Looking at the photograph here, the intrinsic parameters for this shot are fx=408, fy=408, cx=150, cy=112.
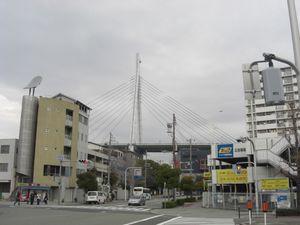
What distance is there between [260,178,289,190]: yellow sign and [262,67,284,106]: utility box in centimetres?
3381

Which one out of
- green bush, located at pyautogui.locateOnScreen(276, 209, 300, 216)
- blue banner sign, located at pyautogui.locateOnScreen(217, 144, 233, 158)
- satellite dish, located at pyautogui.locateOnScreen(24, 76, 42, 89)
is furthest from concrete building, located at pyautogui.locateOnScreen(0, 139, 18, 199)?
green bush, located at pyautogui.locateOnScreen(276, 209, 300, 216)

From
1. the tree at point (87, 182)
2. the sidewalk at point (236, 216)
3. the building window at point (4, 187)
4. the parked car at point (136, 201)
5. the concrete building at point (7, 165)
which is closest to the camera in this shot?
the sidewalk at point (236, 216)

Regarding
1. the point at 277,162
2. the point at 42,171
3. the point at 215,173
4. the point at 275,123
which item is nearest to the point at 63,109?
the point at 42,171

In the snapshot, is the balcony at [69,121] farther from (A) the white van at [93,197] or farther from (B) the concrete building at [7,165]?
(A) the white van at [93,197]

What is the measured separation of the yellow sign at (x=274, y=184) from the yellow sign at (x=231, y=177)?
8179mm

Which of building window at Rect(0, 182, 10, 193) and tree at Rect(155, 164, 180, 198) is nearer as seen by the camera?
tree at Rect(155, 164, 180, 198)

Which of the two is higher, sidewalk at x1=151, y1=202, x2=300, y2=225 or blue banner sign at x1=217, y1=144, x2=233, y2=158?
blue banner sign at x1=217, y1=144, x2=233, y2=158

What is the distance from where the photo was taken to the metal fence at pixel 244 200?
3797cm

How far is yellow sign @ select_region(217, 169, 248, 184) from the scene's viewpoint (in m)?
49.7

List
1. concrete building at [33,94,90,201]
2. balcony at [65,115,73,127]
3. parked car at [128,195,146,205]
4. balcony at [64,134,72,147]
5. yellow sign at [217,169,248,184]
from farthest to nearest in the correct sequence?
balcony at [65,115,73,127] < balcony at [64,134,72,147] < concrete building at [33,94,90,201] < parked car at [128,195,146,205] < yellow sign at [217,169,248,184]

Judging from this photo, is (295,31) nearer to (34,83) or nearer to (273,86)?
(273,86)

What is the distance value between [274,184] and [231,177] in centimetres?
1013

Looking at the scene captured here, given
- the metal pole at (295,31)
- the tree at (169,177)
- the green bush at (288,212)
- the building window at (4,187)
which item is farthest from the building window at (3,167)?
the metal pole at (295,31)

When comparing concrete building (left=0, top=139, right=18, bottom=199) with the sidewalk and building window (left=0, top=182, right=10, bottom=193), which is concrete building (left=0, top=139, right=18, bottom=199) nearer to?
building window (left=0, top=182, right=10, bottom=193)
